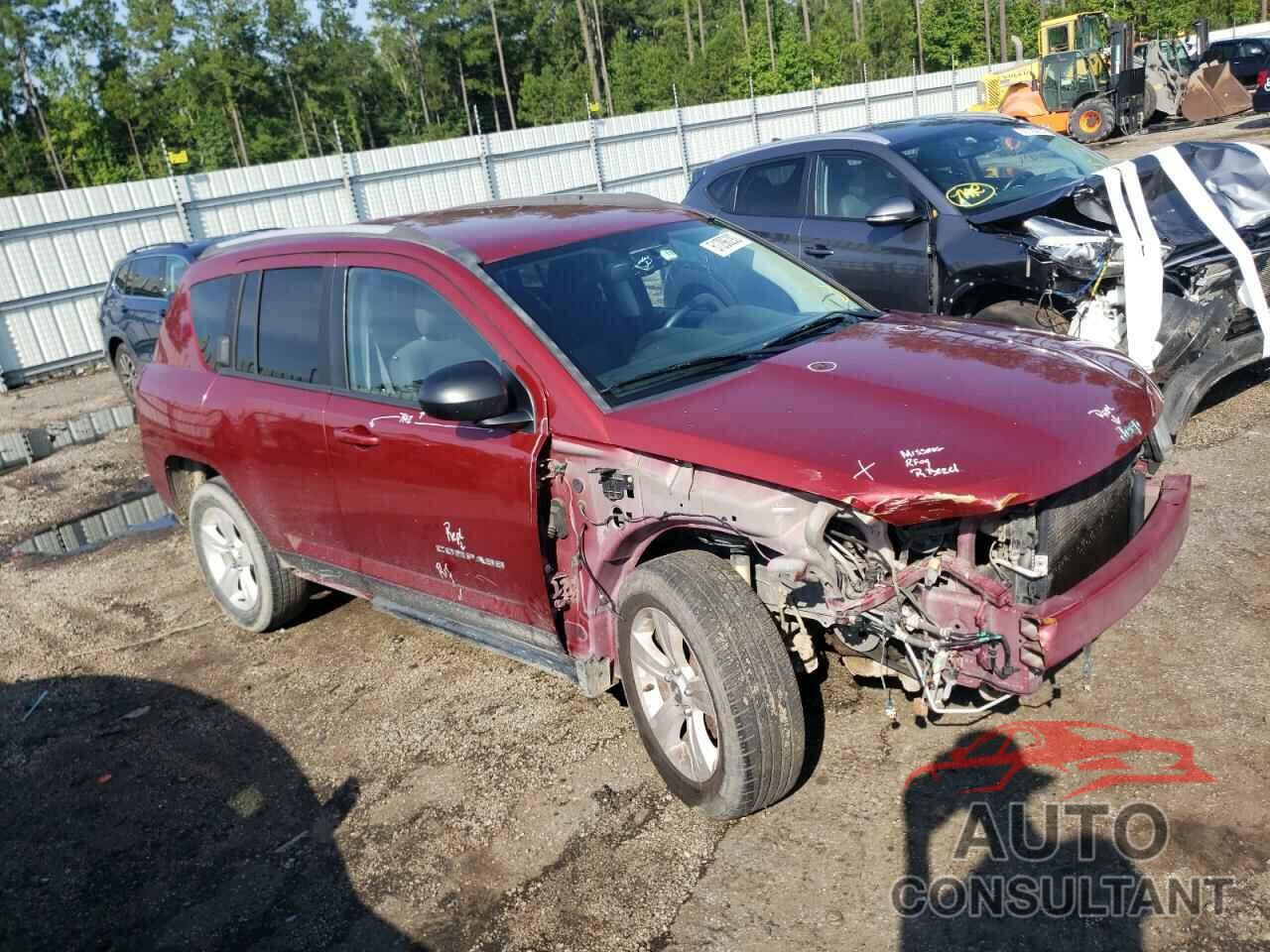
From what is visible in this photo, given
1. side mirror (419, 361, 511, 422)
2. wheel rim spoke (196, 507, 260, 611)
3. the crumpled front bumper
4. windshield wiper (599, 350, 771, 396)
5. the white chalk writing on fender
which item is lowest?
wheel rim spoke (196, 507, 260, 611)

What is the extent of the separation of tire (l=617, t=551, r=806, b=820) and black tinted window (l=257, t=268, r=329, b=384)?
1.93 metres

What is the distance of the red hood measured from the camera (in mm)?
2943

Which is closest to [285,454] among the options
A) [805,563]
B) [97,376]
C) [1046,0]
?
[805,563]

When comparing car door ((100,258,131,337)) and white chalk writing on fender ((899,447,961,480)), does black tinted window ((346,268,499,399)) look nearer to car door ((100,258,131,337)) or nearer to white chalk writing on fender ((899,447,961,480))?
white chalk writing on fender ((899,447,961,480))

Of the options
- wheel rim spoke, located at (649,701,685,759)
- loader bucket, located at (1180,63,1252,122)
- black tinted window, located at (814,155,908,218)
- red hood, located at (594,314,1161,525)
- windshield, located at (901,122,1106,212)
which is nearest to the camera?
red hood, located at (594,314,1161,525)

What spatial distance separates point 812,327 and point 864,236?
3.59 m

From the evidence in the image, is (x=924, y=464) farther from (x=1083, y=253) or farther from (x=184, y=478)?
(x=184, y=478)

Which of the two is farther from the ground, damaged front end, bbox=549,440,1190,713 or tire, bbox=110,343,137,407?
damaged front end, bbox=549,440,1190,713

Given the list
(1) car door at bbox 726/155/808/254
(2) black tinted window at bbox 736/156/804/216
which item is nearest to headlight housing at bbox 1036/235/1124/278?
(1) car door at bbox 726/155/808/254

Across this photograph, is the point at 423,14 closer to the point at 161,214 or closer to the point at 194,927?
the point at 161,214

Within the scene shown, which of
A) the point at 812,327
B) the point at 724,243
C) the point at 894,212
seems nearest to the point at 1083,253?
the point at 894,212

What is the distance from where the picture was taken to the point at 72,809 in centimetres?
423

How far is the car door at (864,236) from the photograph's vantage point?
23.5ft

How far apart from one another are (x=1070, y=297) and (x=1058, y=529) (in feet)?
11.6
